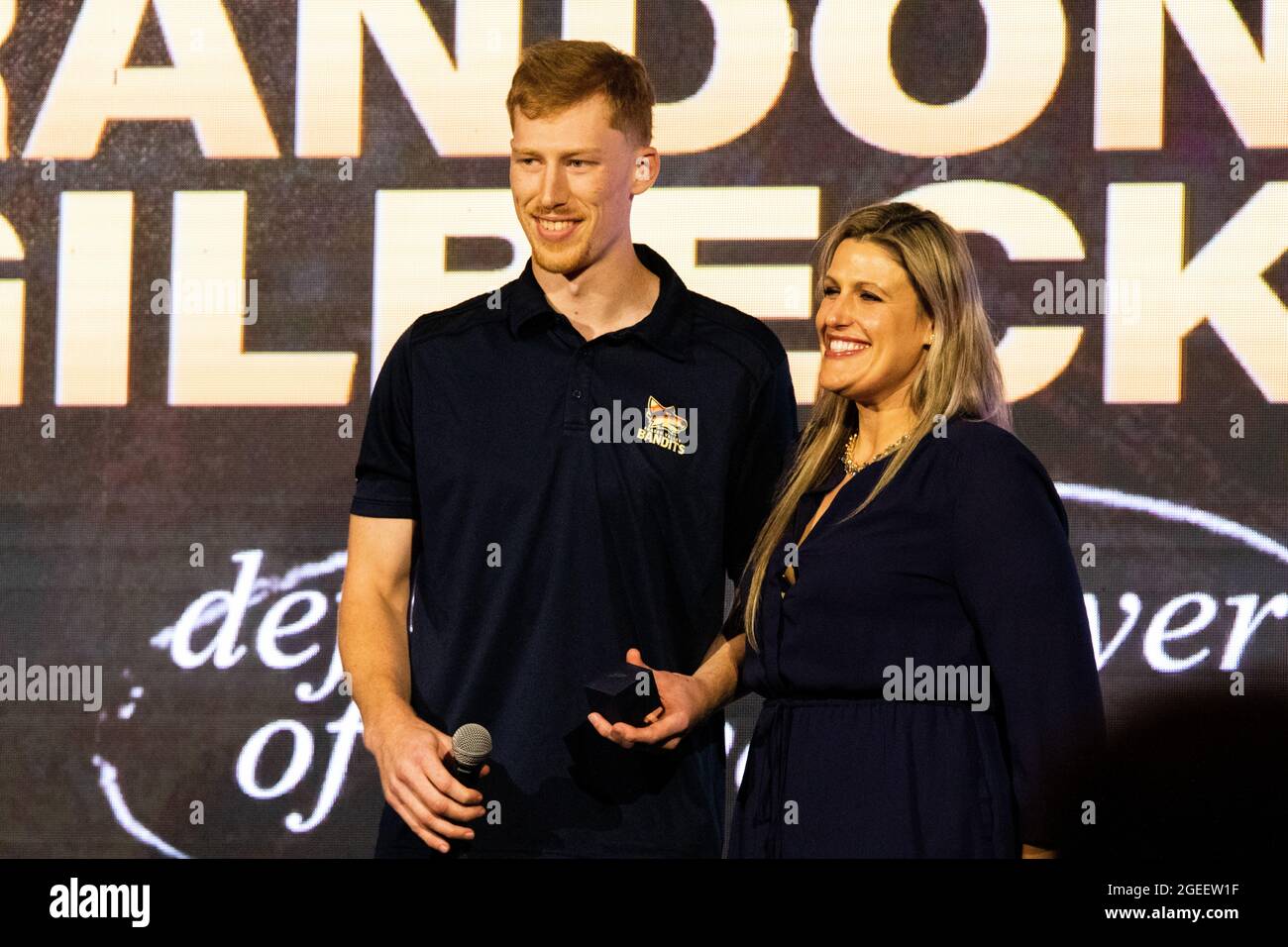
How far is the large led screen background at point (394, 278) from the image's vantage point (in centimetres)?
347

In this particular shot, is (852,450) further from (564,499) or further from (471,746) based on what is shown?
(471,746)

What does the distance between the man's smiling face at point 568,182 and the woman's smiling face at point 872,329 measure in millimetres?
414

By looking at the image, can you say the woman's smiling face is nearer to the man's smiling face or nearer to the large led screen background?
the man's smiling face

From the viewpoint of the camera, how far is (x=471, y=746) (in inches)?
78.8

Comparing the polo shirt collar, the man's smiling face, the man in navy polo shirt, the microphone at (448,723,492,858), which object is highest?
the man's smiling face

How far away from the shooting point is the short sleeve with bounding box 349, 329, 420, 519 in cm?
235

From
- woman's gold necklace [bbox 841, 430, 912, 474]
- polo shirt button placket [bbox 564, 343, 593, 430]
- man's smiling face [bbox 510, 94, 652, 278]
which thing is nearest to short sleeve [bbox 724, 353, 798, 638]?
woman's gold necklace [bbox 841, 430, 912, 474]

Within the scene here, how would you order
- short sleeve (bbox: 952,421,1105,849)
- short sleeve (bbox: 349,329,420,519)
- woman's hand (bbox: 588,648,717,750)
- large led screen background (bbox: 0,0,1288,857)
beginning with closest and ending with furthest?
1. short sleeve (bbox: 952,421,1105,849)
2. woman's hand (bbox: 588,648,717,750)
3. short sleeve (bbox: 349,329,420,519)
4. large led screen background (bbox: 0,0,1288,857)

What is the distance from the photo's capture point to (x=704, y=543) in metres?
2.31

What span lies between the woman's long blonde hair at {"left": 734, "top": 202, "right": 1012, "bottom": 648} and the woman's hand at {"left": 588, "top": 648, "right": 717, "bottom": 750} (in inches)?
4.4

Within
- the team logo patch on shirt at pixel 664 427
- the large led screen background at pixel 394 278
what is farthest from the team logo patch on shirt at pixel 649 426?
the large led screen background at pixel 394 278
